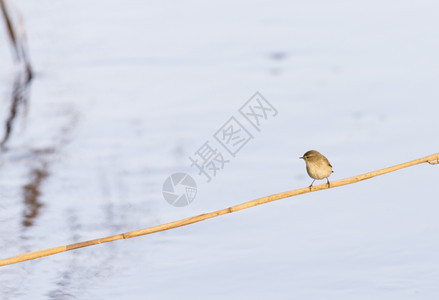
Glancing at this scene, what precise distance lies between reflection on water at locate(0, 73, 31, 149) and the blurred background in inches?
1.4

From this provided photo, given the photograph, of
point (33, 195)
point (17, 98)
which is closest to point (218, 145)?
point (33, 195)

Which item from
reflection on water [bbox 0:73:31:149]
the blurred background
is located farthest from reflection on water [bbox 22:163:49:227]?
reflection on water [bbox 0:73:31:149]

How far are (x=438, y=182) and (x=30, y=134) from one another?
4.25m

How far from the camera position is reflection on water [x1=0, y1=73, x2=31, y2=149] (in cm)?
1070

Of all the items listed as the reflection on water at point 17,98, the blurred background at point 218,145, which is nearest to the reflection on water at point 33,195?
the blurred background at point 218,145

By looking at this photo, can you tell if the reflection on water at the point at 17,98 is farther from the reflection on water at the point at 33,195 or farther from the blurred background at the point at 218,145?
the reflection on water at the point at 33,195

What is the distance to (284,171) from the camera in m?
8.97

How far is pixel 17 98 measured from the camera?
11836 mm

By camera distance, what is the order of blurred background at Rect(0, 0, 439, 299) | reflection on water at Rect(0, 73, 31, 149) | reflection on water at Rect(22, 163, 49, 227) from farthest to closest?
reflection on water at Rect(0, 73, 31, 149) < reflection on water at Rect(22, 163, 49, 227) < blurred background at Rect(0, 0, 439, 299)

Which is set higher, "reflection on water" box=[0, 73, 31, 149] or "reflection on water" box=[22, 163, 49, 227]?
"reflection on water" box=[0, 73, 31, 149]

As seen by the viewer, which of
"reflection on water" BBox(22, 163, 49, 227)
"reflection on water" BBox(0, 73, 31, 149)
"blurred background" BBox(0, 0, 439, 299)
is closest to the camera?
"blurred background" BBox(0, 0, 439, 299)

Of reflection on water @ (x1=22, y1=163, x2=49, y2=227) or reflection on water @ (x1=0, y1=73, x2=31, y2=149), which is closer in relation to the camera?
reflection on water @ (x1=22, y1=163, x2=49, y2=227)

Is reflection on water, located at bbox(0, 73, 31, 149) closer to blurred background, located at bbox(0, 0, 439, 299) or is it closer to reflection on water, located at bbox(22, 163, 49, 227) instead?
blurred background, located at bbox(0, 0, 439, 299)

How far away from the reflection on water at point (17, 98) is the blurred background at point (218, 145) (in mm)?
36
